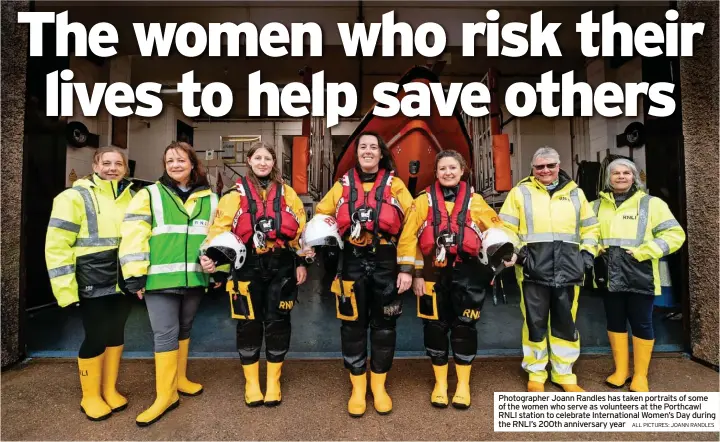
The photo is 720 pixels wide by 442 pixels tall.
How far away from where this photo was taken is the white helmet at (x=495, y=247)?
1.76 metres

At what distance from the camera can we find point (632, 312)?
214cm

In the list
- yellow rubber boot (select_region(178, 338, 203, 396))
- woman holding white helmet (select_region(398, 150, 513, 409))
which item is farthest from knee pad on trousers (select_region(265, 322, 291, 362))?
woman holding white helmet (select_region(398, 150, 513, 409))

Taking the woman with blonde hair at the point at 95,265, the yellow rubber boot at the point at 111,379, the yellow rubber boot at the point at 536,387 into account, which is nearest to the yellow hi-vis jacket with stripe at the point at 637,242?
the yellow rubber boot at the point at 536,387

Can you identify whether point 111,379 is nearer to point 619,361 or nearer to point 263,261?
point 263,261

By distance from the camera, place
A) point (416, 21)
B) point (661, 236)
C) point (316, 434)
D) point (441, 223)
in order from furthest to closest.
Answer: point (416, 21), point (661, 236), point (441, 223), point (316, 434)

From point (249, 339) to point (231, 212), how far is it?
0.74 meters

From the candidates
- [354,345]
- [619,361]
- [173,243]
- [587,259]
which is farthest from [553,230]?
[173,243]

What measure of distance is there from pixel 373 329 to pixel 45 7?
4.86m

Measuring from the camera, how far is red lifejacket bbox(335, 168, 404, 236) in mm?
1758

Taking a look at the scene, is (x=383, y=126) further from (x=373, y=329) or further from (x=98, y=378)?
(x=98, y=378)

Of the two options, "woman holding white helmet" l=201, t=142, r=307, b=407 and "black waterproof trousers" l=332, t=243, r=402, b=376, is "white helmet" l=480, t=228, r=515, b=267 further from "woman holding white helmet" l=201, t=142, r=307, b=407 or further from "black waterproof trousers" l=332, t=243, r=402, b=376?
"woman holding white helmet" l=201, t=142, r=307, b=407

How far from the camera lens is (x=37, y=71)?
2.62 meters

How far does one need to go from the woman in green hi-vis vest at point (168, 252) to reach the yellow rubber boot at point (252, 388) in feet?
1.31

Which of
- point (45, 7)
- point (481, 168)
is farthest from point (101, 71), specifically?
point (481, 168)
